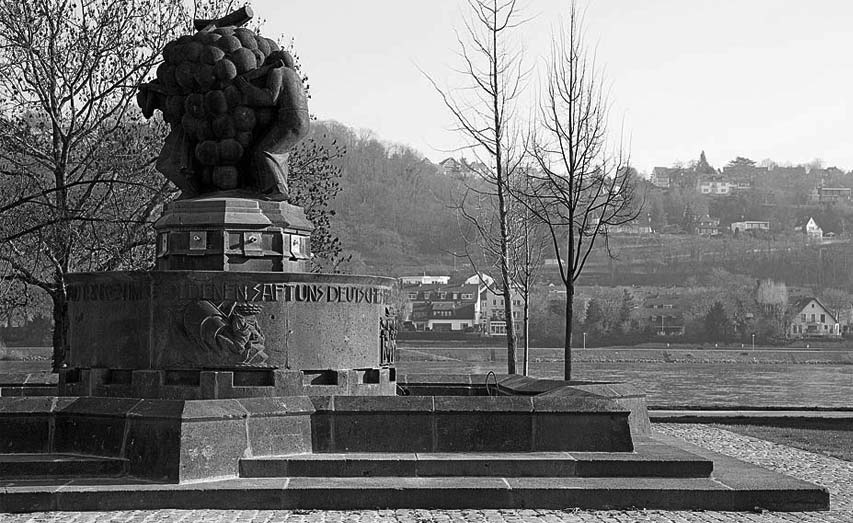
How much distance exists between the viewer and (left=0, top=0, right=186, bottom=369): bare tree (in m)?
22.4

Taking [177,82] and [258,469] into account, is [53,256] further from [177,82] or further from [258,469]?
[258,469]

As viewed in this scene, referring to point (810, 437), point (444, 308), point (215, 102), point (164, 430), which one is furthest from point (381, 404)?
point (444, 308)

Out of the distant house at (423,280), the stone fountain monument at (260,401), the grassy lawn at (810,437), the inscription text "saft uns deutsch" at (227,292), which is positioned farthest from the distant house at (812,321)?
the inscription text "saft uns deutsch" at (227,292)

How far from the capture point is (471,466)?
1091 centimetres

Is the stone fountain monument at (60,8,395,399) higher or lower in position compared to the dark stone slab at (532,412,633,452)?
higher

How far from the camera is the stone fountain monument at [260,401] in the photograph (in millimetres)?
10328

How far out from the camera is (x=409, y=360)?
84312 mm

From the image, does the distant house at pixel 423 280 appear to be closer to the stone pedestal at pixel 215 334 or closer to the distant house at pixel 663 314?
the distant house at pixel 663 314

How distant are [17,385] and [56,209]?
6.69 metres

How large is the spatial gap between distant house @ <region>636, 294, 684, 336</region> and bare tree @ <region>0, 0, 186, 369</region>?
97184 millimetres

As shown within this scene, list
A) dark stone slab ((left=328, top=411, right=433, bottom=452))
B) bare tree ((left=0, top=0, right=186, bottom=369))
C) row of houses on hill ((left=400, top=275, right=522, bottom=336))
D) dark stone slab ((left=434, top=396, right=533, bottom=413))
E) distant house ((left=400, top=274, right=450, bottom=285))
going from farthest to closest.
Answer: distant house ((left=400, top=274, right=450, bottom=285))
row of houses on hill ((left=400, top=275, right=522, bottom=336))
bare tree ((left=0, top=0, right=186, bottom=369))
dark stone slab ((left=434, top=396, right=533, bottom=413))
dark stone slab ((left=328, top=411, right=433, bottom=452))

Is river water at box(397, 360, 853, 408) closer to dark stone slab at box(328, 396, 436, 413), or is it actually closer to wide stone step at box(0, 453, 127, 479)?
dark stone slab at box(328, 396, 436, 413)

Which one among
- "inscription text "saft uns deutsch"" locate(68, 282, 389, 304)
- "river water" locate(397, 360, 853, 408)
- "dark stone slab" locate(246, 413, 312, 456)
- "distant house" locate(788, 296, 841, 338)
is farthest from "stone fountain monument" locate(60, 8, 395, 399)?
"distant house" locate(788, 296, 841, 338)

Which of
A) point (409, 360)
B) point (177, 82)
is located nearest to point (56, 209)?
point (177, 82)
